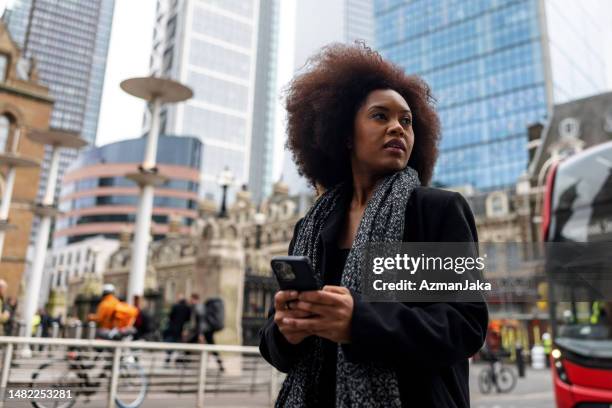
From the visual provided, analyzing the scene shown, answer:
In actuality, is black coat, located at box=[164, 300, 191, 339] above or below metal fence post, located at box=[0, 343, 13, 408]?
above

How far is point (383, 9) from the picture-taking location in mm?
81812

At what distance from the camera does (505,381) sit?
45.4ft

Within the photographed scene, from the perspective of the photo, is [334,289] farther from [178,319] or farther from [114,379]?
[178,319]

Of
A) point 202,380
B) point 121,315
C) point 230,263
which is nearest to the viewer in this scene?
point 202,380

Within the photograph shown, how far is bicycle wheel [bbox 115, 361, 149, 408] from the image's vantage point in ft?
20.7

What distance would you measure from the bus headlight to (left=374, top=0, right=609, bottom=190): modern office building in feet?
188

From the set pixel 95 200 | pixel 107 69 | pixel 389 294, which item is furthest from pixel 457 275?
pixel 95 200

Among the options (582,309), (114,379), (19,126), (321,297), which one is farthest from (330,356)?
(19,126)

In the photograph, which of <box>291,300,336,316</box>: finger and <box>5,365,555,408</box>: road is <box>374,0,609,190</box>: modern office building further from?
<box>291,300,336,316</box>: finger

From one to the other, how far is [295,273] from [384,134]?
0.75 m

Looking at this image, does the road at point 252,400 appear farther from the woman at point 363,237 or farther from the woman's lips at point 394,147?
the woman's lips at point 394,147

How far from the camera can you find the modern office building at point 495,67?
63656 millimetres

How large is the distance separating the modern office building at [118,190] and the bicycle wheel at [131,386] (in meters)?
71.0

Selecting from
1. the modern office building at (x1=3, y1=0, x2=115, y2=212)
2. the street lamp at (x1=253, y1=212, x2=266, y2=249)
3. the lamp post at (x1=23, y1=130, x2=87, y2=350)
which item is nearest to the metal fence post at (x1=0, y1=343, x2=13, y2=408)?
the modern office building at (x1=3, y1=0, x2=115, y2=212)
